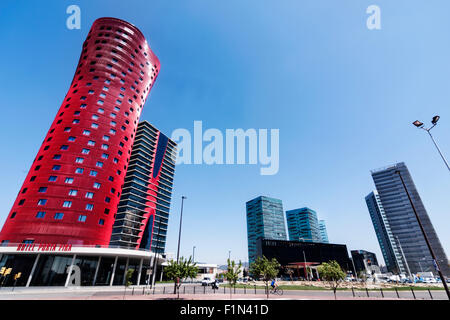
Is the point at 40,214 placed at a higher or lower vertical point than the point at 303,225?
lower

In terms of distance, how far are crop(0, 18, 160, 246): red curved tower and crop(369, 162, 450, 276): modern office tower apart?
153 m

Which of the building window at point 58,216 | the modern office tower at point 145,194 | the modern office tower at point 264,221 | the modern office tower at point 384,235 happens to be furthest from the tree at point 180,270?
the modern office tower at point 384,235

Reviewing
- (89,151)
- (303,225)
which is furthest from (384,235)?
(89,151)

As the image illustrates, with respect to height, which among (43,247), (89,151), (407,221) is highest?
(407,221)

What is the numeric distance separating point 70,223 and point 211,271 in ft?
230

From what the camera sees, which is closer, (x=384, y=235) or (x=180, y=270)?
(x=180, y=270)

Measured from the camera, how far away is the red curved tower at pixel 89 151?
36.4 m

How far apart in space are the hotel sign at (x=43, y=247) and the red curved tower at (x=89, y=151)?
2.77 metres

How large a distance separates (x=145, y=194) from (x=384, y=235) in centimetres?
17574

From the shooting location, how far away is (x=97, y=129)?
156 ft

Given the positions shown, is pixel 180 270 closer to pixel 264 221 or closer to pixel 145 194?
pixel 145 194

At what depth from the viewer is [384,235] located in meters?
151
